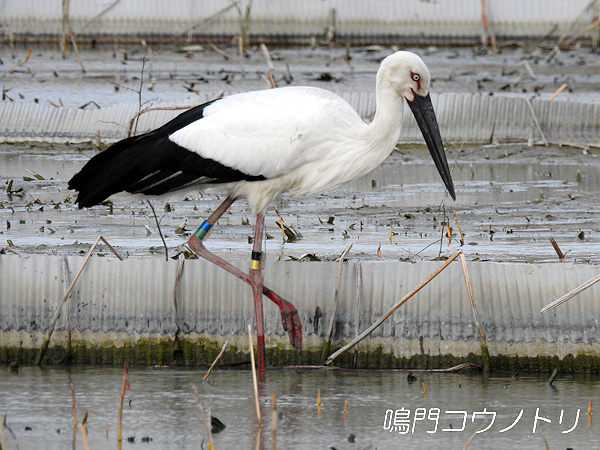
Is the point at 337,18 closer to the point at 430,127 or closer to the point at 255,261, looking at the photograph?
the point at 430,127

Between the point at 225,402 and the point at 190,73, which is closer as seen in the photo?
the point at 225,402

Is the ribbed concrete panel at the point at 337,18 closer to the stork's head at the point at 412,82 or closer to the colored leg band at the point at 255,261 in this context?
the stork's head at the point at 412,82

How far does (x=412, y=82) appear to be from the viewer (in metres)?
6.23

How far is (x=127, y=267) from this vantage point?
599 centimetres

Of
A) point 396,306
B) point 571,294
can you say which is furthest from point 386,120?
point 571,294

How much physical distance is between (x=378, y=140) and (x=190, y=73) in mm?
10188

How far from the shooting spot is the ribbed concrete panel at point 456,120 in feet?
40.4

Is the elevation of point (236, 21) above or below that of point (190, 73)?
above

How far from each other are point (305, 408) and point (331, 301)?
2.93 feet

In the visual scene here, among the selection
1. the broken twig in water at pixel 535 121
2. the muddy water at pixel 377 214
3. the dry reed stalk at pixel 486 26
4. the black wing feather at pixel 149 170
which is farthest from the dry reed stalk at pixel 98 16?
the black wing feather at pixel 149 170

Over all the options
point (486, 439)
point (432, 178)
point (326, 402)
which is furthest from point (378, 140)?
point (432, 178)

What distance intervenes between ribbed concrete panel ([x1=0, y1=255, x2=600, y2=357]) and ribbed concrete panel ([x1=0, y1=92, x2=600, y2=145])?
6.40m

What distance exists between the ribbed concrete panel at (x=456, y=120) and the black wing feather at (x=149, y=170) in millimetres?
5939

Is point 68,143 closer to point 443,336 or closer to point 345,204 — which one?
point 345,204
